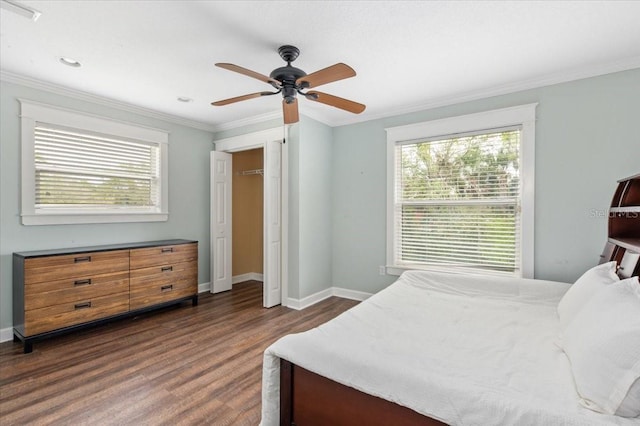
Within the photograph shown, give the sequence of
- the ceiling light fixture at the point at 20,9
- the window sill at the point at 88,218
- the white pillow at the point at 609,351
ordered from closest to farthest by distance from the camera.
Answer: the white pillow at the point at 609,351
the ceiling light fixture at the point at 20,9
the window sill at the point at 88,218

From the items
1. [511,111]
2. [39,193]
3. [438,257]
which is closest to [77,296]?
[39,193]

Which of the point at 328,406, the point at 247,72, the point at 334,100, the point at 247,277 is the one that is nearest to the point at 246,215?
the point at 247,277

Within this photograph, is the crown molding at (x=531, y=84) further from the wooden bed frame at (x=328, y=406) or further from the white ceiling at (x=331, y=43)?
the wooden bed frame at (x=328, y=406)

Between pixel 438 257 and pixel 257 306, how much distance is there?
2302 millimetres

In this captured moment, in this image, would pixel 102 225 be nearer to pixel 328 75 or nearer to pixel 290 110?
pixel 290 110

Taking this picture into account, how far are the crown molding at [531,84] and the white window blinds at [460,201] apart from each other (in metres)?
0.39

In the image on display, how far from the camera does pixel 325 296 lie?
423 centimetres

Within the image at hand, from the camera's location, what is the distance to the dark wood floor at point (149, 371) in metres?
1.85

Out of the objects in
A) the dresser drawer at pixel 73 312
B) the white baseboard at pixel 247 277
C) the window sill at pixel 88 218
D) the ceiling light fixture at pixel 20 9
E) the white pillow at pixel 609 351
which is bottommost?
the white baseboard at pixel 247 277

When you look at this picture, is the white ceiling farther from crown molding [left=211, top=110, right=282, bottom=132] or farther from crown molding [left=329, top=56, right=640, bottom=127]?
crown molding [left=211, top=110, right=282, bottom=132]

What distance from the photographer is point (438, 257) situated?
359cm

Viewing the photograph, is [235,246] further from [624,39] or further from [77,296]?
[624,39]

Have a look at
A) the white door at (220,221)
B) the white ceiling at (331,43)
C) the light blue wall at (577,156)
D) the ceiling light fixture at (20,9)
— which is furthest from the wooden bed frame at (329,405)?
the white door at (220,221)

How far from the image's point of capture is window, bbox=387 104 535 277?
122 inches
